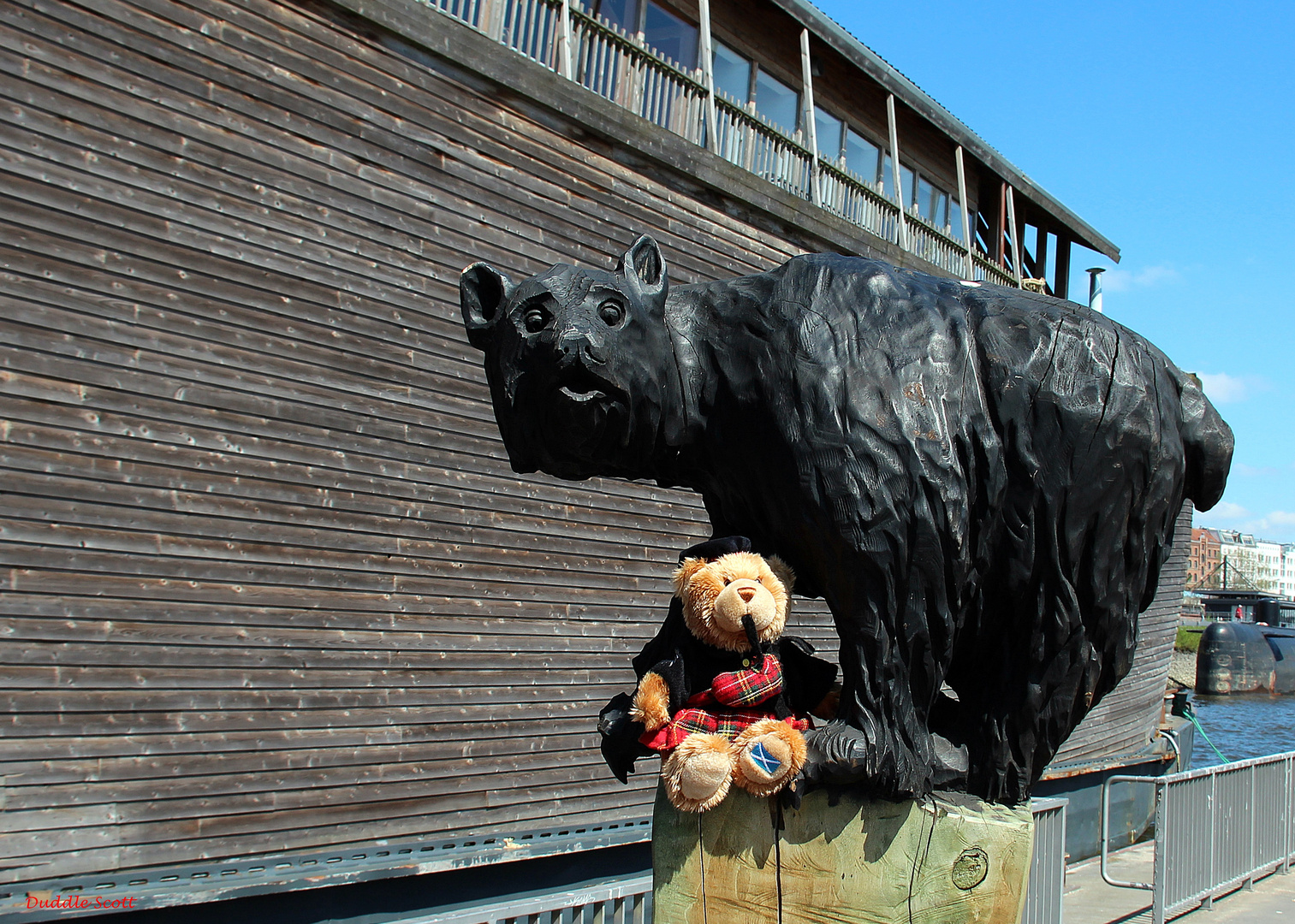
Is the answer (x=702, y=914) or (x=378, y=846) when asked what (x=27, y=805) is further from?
(x=702, y=914)

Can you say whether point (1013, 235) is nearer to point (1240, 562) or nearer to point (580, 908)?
point (580, 908)

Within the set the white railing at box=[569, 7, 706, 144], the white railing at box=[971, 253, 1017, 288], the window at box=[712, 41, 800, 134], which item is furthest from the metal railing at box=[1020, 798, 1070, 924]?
the white railing at box=[971, 253, 1017, 288]

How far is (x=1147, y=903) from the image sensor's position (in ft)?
25.5

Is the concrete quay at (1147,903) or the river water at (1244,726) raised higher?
the concrete quay at (1147,903)

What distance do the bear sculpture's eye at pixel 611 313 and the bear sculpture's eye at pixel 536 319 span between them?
0.37ft

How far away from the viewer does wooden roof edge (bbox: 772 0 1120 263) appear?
1009cm

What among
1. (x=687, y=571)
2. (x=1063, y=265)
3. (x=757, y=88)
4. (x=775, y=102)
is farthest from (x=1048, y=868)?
(x=1063, y=265)

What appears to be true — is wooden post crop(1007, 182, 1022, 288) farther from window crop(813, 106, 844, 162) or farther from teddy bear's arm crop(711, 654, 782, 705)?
teddy bear's arm crop(711, 654, 782, 705)

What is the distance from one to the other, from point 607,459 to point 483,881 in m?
4.87

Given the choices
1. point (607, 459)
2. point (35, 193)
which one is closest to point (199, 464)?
point (35, 193)

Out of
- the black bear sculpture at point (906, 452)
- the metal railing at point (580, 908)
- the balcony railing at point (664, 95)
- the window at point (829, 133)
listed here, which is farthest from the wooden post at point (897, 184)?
the black bear sculpture at point (906, 452)

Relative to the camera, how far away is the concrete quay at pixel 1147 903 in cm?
707

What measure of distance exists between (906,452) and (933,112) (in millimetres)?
11272

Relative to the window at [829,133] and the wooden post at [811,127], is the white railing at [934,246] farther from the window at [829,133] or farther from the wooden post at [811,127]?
the wooden post at [811,127]
